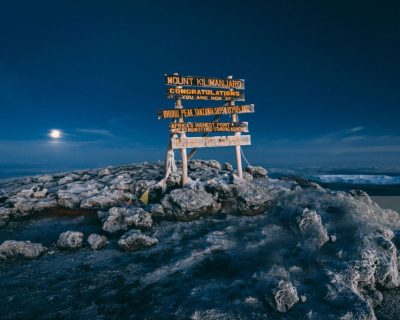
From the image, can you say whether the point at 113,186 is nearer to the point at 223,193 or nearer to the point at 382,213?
the point at 223,193

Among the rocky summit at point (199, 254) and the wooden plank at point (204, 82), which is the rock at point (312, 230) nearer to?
the rocky summit at point (199, 254)

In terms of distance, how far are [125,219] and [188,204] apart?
2.71 m

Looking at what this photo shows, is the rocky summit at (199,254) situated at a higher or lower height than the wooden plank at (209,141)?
lower

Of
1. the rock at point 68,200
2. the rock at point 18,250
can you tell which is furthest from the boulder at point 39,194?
the rock at point 18,250

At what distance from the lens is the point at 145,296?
273 inches

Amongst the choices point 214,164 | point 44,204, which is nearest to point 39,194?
point 44,204

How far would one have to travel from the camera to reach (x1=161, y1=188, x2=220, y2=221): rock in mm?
11508

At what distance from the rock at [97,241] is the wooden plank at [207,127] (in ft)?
20.4

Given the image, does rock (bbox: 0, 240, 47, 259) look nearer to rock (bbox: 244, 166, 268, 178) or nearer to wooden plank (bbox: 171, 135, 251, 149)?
wooden plank (bbox: 171, 135, 251, 149)

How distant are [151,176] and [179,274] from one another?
914 centimetres

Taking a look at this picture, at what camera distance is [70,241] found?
9602 mm

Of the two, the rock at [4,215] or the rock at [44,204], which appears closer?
the rock at [4,215]

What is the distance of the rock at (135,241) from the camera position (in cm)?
930

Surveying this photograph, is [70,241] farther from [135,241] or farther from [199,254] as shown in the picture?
[199,254]
